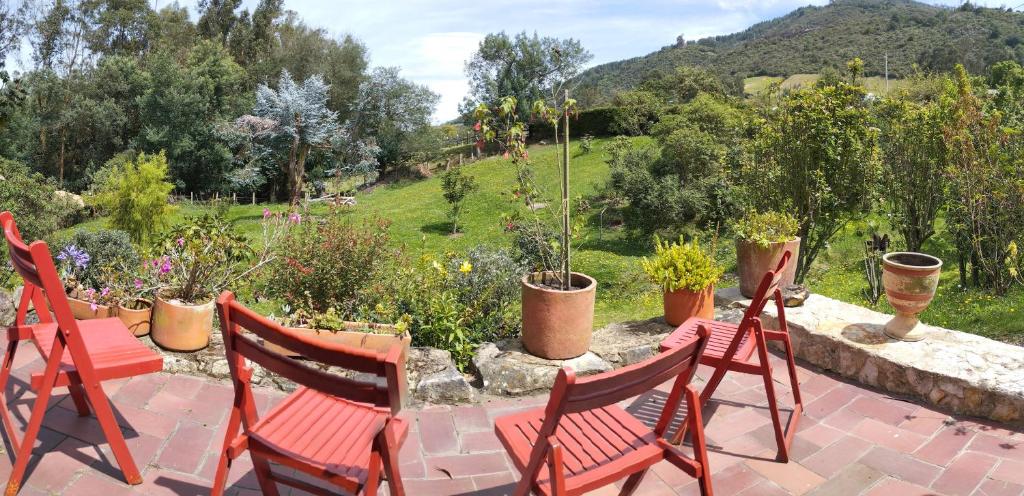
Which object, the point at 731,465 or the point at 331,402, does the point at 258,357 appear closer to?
the point at 331,402

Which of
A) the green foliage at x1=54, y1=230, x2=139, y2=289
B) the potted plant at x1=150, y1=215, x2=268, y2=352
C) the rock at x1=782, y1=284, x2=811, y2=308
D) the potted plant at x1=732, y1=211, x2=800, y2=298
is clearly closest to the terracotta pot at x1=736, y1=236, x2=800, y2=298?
the potted plant at x1=732, y1=211, x2=800, y2=298

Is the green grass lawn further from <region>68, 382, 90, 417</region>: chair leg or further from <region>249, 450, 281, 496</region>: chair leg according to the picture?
<region>68, 382, 90, 417</region>: chair leg

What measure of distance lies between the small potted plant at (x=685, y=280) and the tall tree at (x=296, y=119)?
20.0 m

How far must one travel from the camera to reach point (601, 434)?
215 centimetres

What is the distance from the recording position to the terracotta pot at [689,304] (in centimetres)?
443

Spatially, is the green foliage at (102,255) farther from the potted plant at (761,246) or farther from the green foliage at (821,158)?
the green foliage at (821,158)

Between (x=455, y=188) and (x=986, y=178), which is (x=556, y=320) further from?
(x=455, y=188)

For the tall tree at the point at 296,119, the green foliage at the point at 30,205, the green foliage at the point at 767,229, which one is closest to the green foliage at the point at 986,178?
the green foliage at the point at 767,229

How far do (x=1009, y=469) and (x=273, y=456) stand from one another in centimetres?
301

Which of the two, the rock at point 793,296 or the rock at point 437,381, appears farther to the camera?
the rock at point 793,296

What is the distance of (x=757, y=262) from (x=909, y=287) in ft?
4.06

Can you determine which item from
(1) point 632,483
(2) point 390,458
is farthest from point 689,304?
(2) point 390,458

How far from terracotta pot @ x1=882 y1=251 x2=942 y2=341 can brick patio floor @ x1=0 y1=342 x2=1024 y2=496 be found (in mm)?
540

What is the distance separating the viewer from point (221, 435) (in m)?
2.89
